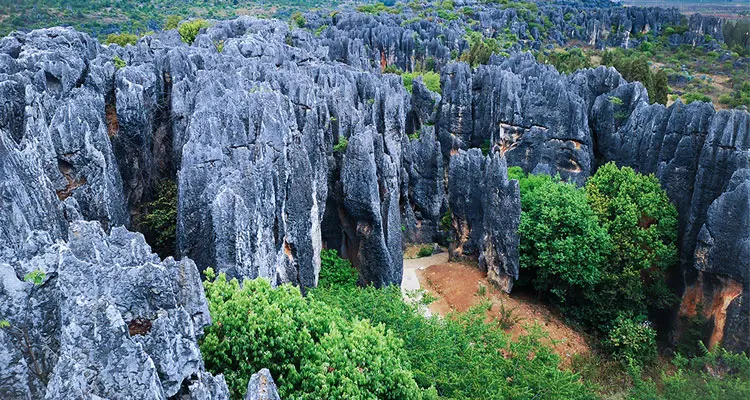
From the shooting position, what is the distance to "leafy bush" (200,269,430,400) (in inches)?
452

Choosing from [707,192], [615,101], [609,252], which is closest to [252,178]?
[609,252]

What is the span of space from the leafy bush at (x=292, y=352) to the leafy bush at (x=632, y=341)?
50.7 feet

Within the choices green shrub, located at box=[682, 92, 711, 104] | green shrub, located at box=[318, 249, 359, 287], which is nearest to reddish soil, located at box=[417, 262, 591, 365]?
green shrub, located at box=[318, 249, 359, 287]

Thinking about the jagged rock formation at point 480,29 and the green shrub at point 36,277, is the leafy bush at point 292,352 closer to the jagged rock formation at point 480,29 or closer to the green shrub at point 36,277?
the green shrub at point 36,277

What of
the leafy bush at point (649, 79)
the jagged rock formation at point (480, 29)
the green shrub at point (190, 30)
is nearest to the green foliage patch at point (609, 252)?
the leafy bush at point (649, 79)

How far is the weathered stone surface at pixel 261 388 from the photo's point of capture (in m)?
8.93

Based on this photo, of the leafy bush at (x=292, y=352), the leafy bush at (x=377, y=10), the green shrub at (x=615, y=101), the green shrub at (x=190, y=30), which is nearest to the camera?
the leafy bush at (x=292, y=352)

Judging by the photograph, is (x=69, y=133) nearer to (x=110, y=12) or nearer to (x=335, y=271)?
(x=335, y=271)

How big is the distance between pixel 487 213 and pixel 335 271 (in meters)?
9.36

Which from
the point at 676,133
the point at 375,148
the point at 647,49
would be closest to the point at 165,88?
the point at 375,148

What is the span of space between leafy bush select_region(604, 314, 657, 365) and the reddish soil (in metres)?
1.39

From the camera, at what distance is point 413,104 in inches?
1706

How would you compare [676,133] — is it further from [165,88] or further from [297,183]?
[165,88]

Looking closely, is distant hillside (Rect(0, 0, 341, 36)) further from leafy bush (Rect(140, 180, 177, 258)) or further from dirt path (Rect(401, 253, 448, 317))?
dirt path (Rect(401, 253, 448, 317))
